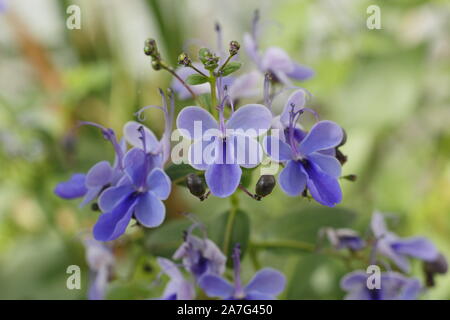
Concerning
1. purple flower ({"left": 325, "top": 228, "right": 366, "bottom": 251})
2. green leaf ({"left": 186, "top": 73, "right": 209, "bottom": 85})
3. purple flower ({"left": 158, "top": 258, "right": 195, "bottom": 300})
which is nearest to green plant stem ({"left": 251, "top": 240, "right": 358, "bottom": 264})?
purple flower ({"left": 325, "top": 228, "right": 366, "bottom": 251})

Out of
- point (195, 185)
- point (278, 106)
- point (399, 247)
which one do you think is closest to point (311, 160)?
point (195, 185)

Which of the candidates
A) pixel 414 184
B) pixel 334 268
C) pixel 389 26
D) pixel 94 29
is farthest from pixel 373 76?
pixel 94 29

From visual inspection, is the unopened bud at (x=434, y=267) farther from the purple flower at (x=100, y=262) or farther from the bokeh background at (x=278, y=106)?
the purple flower at (x=100, y=262)

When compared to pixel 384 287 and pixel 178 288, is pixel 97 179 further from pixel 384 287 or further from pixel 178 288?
pixel 384 287

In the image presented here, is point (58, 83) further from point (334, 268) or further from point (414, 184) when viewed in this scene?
point (334, 268)

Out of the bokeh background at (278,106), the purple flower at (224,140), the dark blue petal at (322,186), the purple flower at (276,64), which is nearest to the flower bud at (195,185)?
the purple flower at (224,140)

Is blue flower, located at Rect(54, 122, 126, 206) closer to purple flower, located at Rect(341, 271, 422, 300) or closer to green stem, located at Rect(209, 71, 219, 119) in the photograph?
green stem, located at Rect(209, 71, 219, 119)
